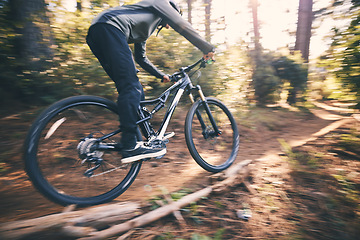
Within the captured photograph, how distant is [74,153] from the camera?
186cm

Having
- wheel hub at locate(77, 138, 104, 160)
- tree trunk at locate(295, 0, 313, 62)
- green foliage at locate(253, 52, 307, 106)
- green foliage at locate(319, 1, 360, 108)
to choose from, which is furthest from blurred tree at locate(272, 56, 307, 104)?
wheel hub at locate(77, 138, 104, 160)

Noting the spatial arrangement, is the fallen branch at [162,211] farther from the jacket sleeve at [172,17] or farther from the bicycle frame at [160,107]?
the jacket sleeve at [172,17]

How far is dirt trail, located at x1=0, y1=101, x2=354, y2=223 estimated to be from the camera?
176 cm

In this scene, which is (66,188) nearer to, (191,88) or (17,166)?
(17,166)

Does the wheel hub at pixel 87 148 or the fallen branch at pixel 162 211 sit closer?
the fallen branch at pixel 162 211

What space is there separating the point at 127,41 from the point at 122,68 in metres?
0.34

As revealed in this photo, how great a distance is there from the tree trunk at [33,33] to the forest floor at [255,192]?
99 cm

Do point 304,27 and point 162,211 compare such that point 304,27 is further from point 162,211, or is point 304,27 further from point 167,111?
point 162,211

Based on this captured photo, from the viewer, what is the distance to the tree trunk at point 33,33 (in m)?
3.42

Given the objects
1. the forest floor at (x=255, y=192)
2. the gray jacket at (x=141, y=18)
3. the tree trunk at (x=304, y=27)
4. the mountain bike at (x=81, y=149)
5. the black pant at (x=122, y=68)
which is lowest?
the forest floor at (x=255, y=192)

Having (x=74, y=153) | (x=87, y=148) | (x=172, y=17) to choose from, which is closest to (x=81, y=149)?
(x=87, y=148)

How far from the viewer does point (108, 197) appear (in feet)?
6.04

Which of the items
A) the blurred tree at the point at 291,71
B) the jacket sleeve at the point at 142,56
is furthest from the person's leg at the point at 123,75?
A: the blurred tree at the point at 291,71

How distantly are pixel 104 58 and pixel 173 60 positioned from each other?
103 inches
